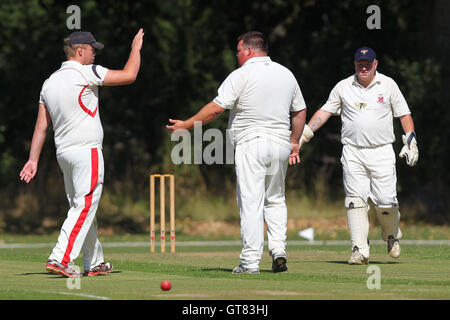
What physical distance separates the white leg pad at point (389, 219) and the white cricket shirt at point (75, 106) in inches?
137

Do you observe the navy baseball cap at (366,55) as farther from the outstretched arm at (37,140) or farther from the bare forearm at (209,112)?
the outstretched arm at (37,140)

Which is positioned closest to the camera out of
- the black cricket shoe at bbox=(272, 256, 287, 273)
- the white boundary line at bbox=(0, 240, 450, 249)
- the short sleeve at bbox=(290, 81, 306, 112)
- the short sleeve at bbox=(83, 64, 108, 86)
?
the short sleeve at bbox=(83, 64, 108, 86)

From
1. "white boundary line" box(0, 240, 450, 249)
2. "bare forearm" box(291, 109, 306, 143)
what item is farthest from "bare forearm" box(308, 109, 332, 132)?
Answer: "white boundary line" box(0, 240, 450, 249)

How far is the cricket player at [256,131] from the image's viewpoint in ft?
33.5

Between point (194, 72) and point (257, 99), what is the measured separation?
14.7 metres

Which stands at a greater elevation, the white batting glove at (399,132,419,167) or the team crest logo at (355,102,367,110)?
the team crest logo at (355,102,367,110)

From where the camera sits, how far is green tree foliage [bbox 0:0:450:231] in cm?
2230

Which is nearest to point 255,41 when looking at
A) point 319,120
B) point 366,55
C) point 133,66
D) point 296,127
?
point 296,127

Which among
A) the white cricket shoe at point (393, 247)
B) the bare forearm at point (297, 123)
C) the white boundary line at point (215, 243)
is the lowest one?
the white boundary line at point (215, 243)

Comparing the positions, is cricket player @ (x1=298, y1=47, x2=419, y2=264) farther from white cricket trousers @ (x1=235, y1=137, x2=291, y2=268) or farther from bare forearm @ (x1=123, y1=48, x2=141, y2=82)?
bare forearm @ (x1=123, y1=48, x2=141, y2=82)

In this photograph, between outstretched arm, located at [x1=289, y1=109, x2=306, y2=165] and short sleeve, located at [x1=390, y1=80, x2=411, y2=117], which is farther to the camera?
short sleeve, located at [x1=390, y1=80, x2=411, y2=117]

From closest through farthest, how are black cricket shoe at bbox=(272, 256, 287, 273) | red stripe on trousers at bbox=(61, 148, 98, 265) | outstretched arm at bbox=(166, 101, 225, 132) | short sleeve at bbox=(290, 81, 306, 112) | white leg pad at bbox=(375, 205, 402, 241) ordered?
red stripe on trousers at bbox=(61, 148, 98, 265) → outstretched arm at bbox=(166, 101, 225, 132) → black cricket shoe at bbox=(272, 256, 287, 273) → short sleeve at bbox=(290, 81, 306, 112) → white leg pad at bbox=(375, 205, 402, 241)

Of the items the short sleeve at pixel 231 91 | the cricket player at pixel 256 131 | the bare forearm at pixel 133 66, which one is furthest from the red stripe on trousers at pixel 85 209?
the short sleeve at pixel 231 91

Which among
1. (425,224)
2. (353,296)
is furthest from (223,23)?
(353,296)
